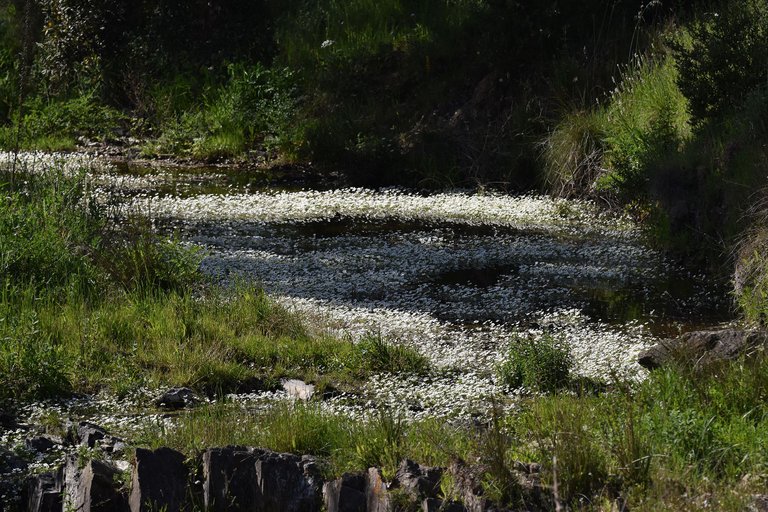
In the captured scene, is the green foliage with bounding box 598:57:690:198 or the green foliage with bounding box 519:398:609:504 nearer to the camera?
the green foliage with bounding box 519:398:609:504

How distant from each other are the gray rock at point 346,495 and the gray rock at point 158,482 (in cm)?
77

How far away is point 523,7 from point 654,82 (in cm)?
295

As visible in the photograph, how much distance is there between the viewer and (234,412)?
23.0 feet

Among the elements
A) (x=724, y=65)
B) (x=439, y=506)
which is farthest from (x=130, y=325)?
(x=724, y=65)

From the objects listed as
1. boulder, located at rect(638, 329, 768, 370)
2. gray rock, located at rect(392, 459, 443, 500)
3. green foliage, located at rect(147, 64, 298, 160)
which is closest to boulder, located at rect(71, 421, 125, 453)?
gray rock, located at rect(392, 459, 443, 500)

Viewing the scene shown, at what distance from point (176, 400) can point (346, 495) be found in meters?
2.49

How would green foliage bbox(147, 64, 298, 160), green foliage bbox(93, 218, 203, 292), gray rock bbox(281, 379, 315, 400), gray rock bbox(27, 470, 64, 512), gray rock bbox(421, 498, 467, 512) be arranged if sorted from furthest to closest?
green foliage bbox(147, 64, 298, 160) → green foliage bbox(93, 218, 203, 292) → gray rock bbox(281, 379, 315, 400) → gray rock bbox(27, 470, 64, 512) → gray rock bbox(421, 498, 467, 512)

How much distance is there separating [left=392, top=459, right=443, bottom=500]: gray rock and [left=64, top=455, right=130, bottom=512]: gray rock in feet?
4.73

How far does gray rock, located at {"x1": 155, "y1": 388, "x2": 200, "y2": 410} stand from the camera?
7.50 metres

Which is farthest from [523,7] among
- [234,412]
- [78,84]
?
[234,412]

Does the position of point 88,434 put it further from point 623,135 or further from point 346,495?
point 623,135

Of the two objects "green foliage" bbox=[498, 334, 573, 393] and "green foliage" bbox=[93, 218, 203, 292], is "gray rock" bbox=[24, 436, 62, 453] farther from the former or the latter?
"green foliage" bbox=[498, 334, 573, 393]

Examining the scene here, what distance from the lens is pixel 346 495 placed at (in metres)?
5.39

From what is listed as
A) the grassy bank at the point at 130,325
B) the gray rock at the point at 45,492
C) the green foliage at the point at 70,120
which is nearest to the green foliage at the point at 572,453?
the grassy bank at the point at 130,325
